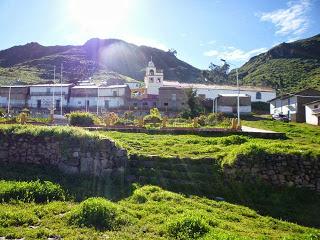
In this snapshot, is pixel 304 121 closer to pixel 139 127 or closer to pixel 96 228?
pixel 139 127

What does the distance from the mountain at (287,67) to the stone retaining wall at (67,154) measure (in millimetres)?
90718

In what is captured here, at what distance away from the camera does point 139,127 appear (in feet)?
113

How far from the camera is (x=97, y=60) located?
17550cm

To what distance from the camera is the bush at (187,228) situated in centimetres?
1156

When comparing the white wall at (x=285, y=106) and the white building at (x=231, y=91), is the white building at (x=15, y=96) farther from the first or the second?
the white wall at (x=285, y=106)

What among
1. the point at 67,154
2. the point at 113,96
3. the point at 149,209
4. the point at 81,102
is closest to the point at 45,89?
the point at 81,102

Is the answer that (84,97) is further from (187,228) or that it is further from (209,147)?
(187,228)

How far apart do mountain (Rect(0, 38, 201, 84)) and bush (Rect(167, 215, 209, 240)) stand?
132771mm

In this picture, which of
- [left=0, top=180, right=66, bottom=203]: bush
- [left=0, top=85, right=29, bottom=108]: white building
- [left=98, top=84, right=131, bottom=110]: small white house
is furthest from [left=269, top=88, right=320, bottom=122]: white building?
[left=0, top=85, right=29, bottom=108]: white building

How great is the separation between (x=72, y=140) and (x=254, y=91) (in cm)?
7119

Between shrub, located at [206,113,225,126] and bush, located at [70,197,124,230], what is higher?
shrub, located at [206,113,225,126]

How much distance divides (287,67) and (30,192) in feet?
440

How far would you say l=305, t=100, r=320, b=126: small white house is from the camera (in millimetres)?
51634

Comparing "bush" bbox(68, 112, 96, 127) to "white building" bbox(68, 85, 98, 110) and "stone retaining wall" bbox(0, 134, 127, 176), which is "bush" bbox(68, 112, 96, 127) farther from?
"white building" bbox(68, 85, 98, 110)
